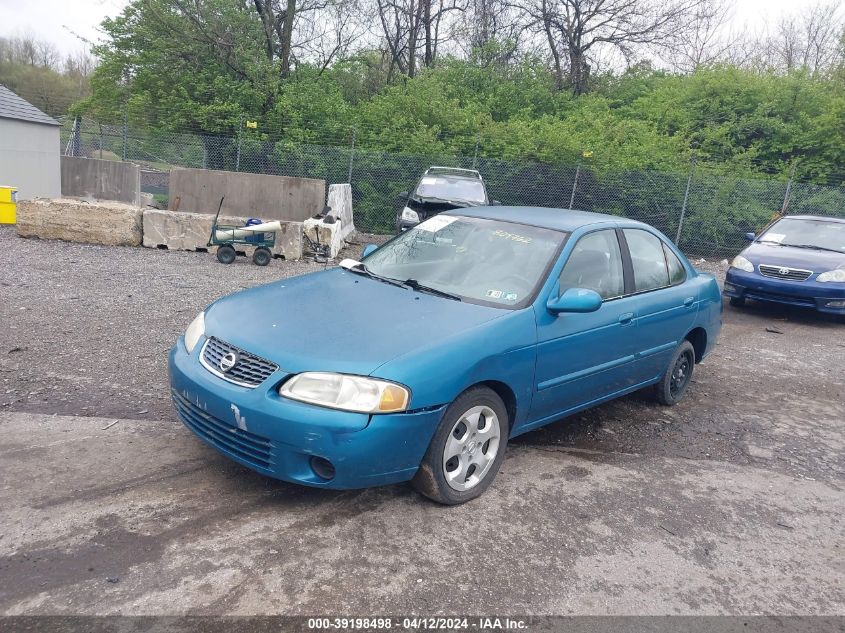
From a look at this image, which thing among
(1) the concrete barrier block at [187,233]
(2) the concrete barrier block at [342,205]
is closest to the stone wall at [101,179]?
(2) the concrete barrier block at [342,205]

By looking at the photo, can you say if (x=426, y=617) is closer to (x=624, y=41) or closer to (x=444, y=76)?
(x=444, y=76)

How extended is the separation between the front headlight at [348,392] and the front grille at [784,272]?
8.20 meters

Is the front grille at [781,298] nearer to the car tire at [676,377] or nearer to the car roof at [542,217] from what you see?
the car tire at [676,377]

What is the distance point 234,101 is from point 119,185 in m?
4.28

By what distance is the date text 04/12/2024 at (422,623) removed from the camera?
2.61 meters

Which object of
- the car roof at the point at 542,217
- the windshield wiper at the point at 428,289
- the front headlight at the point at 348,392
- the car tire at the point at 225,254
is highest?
the car roof at the point at 542,217

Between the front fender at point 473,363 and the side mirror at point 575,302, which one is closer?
the front fender at point 473,363

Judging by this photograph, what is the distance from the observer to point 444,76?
84.9ft

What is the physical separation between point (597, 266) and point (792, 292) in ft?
20.6

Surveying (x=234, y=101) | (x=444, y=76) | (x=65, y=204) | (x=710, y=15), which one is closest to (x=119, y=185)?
(x=234, y=101)

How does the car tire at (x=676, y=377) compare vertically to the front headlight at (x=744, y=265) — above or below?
below

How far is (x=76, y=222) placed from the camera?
37.3 feet

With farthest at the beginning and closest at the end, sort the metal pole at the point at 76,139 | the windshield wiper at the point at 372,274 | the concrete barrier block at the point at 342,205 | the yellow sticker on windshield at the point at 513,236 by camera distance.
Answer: the metal pole at the point at 76,139 → the concrete barrier block at the point at 342,205 → the yellow sticker on windshield at the point at 513,236 → the windshield wiper at the point at 372,274

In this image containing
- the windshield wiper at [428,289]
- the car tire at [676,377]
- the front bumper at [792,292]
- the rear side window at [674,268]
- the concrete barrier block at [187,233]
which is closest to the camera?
the windshield wiper at [428,289]
